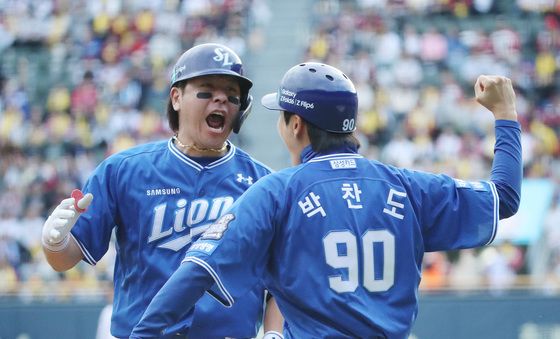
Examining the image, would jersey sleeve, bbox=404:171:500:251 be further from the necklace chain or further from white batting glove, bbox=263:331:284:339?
the necklace chain

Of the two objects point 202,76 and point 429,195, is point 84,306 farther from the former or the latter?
point 429,195

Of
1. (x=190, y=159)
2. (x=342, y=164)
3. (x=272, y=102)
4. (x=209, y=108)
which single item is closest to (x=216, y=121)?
(x=209, y=108)

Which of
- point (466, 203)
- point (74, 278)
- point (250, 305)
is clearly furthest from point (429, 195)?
point (74, 278)

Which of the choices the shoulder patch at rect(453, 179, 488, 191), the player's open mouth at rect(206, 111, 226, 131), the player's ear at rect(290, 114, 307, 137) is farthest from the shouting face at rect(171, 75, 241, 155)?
the shoulder patch at rect(453, 179, 488, 191)

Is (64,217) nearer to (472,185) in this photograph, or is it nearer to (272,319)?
(272,319)

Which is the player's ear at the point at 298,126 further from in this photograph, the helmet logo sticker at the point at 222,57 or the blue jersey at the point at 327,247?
the helmet logo sticker at the point at 222,57

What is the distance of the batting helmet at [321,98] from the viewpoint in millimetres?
4336

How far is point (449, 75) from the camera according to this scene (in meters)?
15.9

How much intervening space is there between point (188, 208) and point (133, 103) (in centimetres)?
1247

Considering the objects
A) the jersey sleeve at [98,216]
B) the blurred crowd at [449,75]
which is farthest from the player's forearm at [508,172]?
the blurred crowd at [449,75]

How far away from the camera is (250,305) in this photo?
5.19 m

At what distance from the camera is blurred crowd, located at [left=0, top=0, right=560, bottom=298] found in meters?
14.5

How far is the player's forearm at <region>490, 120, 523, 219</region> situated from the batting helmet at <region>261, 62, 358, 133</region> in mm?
617

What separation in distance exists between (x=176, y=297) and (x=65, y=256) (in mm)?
1159
